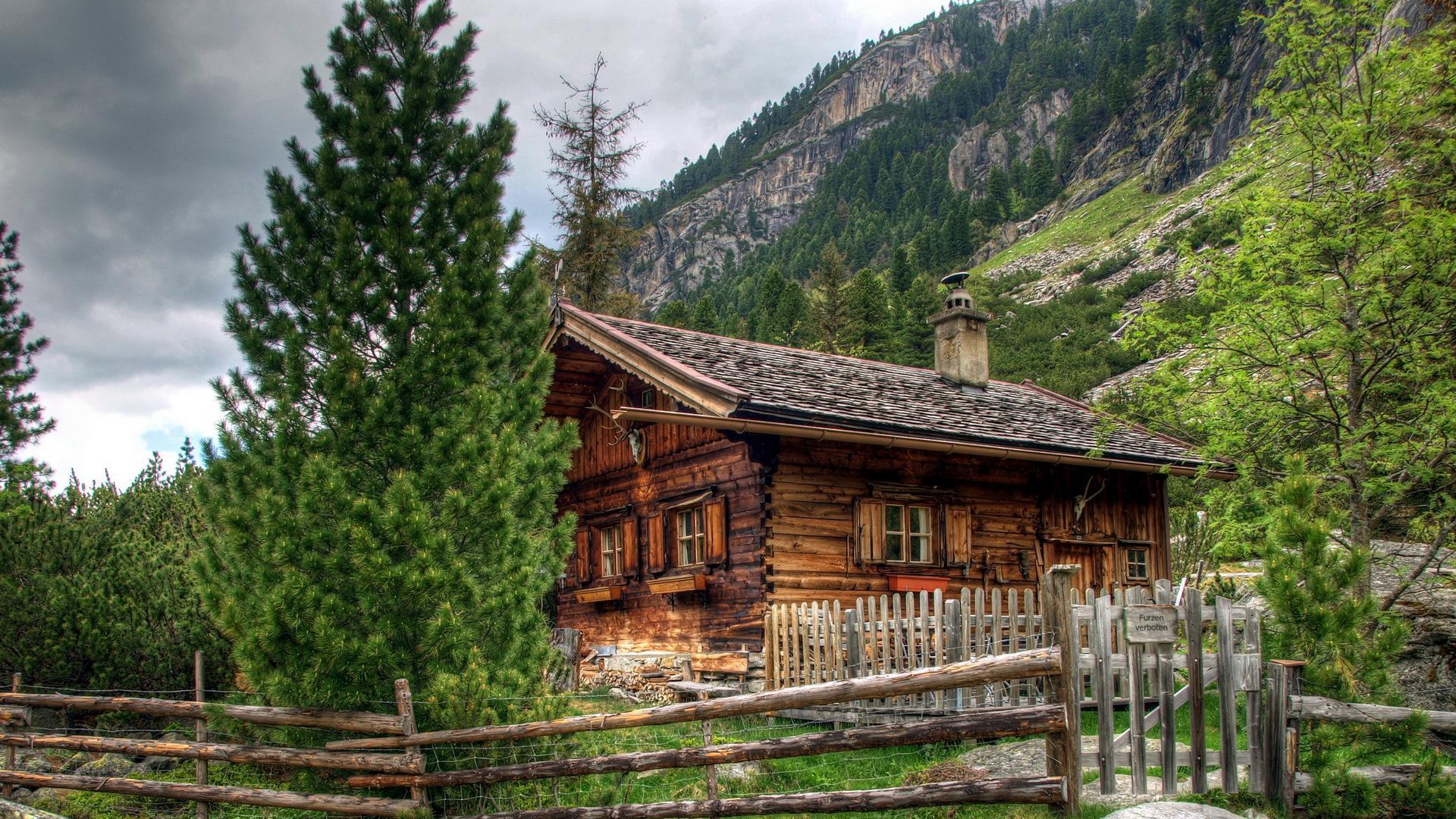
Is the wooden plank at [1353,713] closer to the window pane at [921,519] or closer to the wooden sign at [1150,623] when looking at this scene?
the wooden sign at [1150,623]

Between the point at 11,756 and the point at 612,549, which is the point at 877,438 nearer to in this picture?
the point at 612,549

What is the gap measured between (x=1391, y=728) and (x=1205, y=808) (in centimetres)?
148

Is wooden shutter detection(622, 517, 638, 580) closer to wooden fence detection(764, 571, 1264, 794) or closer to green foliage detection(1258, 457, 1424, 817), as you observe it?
wooden fence detection(764, 571, 1264, 794)

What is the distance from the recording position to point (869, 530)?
14812 mm

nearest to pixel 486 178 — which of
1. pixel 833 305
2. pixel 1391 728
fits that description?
pixel 1391 728

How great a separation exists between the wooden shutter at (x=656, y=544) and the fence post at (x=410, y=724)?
837 cm

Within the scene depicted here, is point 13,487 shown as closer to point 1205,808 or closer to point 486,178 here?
point 486,178

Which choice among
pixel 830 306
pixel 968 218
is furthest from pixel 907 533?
pixel 968 218

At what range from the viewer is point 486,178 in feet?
30.0

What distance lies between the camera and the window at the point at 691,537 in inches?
615

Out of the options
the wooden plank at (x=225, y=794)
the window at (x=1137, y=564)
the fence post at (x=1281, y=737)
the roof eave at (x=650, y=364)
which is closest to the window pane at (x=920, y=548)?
the roof eave at (x=650, y=364)

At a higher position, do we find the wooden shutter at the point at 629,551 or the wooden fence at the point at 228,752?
the wooden shutter at the point at 629,551

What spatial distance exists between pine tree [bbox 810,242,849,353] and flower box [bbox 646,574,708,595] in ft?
129

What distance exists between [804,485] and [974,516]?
3205 mm
